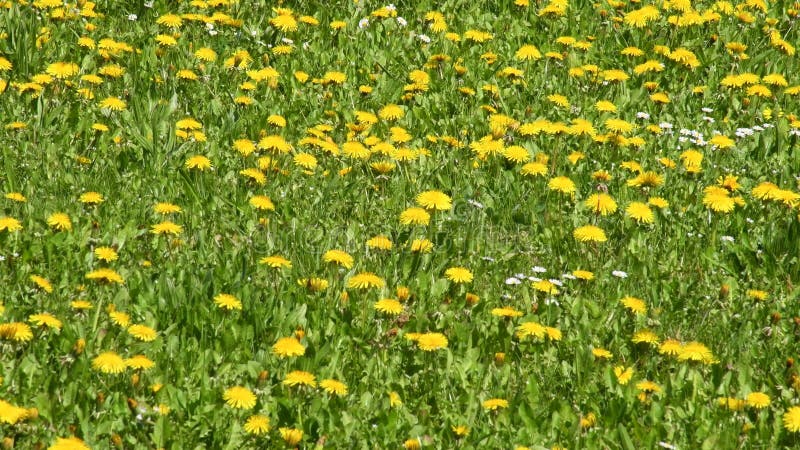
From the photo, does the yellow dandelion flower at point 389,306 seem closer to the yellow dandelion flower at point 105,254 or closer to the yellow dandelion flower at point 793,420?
the yellow dandelion flower at point 105,254

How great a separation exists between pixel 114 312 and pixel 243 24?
3162 millimetres

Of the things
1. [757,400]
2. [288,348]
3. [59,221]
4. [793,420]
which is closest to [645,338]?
[757,400]

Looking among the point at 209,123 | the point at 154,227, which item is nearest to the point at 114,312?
the point at 154,227

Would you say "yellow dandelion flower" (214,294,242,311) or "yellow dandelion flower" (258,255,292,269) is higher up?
"yellow dandelion flower" (258,255,292,269)

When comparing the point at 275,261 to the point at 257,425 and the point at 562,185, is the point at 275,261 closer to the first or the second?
the point at 257,425

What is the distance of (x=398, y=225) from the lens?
5.07 m

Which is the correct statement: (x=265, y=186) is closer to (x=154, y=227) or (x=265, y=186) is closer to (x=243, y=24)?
(x=154, y=227)

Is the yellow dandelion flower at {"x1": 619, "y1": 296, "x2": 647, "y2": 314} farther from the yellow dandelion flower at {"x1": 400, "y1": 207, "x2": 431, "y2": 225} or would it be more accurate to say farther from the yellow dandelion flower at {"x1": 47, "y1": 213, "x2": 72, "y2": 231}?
the yellow dandelion flower at {"x1": 47, "y1": 213, "x2": 72, "y2": 231}

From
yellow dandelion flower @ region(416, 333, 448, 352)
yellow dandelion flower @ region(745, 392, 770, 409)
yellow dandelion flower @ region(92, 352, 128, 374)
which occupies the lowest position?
yellow dandelion flower @ region(745, 392, 770, 409)

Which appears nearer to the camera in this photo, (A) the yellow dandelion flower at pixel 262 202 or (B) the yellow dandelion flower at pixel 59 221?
(B) the yellow dandelion flower at pixel 59 221

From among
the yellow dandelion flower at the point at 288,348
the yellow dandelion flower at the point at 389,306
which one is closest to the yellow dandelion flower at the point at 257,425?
the yellow dandelion flower at the point at 288,348

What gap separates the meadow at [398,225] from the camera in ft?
12.5

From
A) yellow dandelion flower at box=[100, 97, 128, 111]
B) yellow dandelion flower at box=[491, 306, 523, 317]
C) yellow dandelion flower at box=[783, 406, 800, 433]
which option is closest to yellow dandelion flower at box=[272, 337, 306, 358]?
yellow dandelion flower at box=[491, 306, 523, 317]

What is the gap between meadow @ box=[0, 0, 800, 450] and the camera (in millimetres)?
3822
